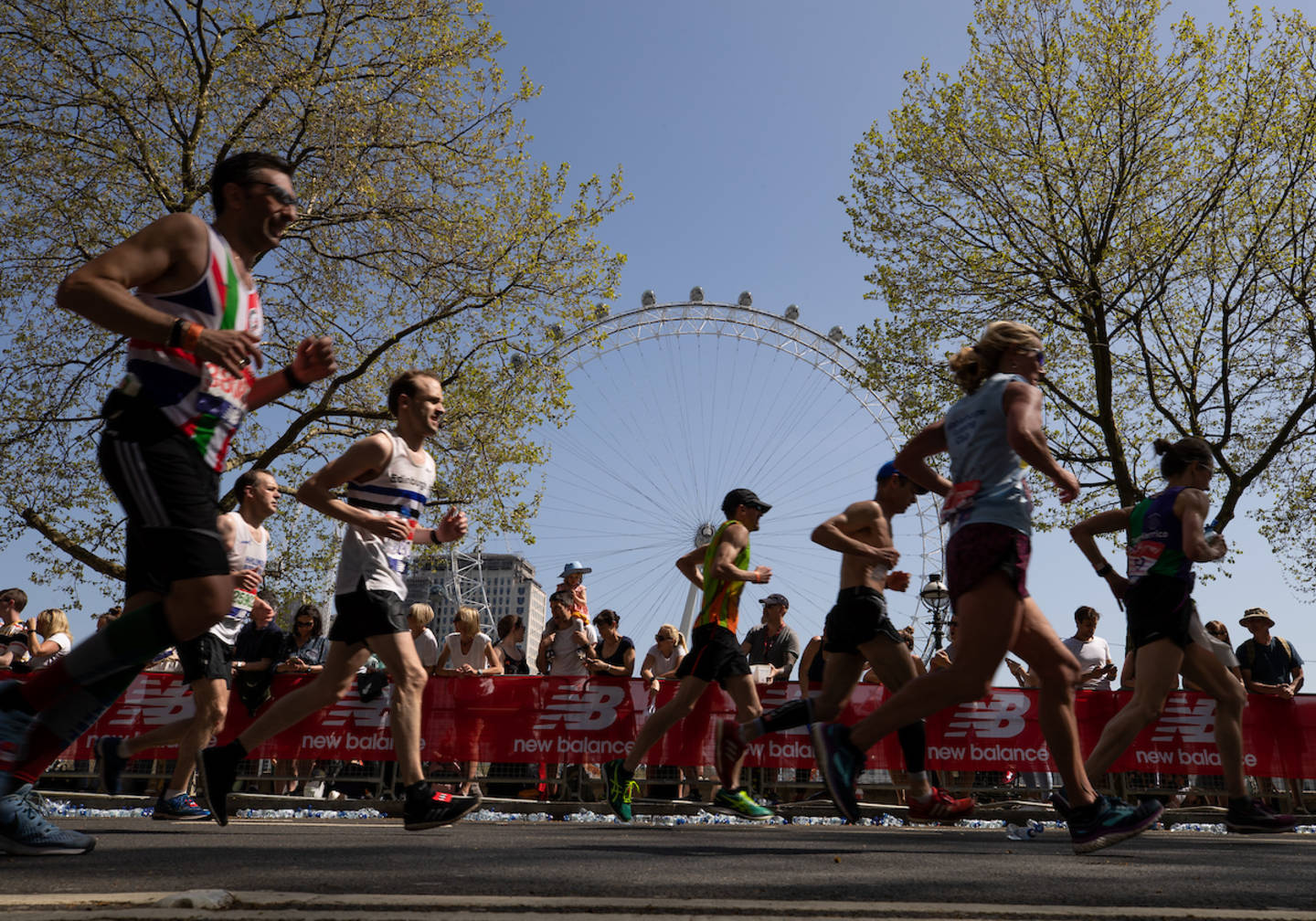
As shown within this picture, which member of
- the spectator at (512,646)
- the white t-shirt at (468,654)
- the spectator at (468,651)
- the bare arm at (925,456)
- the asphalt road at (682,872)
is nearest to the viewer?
the asphalt road at (682,872)

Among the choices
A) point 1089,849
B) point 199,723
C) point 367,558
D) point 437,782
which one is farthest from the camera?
point 437,782

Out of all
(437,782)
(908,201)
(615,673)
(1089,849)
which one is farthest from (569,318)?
(1089,849)

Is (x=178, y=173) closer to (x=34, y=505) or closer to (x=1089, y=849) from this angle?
(x=34, y=505)

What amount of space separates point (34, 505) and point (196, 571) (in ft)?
50.8

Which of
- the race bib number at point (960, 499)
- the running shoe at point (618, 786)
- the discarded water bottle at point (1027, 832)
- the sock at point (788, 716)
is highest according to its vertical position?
the race bib number at point (960, 499)

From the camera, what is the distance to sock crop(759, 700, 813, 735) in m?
5.36

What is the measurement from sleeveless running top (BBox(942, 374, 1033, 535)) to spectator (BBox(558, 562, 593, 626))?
6938 millimetres

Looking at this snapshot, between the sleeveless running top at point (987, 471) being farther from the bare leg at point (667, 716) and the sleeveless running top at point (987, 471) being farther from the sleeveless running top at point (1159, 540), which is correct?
the bare leg at point (667, 716)

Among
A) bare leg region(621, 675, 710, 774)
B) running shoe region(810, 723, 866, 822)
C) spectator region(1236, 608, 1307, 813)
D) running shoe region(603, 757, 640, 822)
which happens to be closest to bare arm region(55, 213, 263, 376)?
running shoe region(810, 723, 866, 822)

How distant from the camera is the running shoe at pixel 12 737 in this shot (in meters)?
3.10

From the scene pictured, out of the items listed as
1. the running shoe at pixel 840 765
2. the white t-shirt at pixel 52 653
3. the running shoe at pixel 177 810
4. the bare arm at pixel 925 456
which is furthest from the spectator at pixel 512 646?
the running shoe at pixel 840 765

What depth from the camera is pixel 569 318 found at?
18.8m

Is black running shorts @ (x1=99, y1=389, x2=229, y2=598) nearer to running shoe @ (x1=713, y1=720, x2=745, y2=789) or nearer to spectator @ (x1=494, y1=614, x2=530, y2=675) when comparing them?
running shoe @ (x1=713, y1=720, x2=745, y2=789)

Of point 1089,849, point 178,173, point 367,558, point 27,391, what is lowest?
point 1089,849
